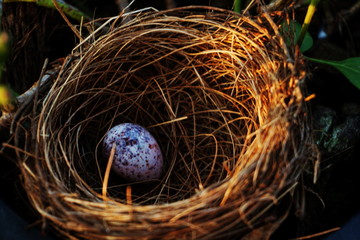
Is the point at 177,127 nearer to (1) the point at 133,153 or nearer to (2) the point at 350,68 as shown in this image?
(1) the point at 133,153

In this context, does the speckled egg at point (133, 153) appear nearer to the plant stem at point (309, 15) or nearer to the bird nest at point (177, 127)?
the bird nest at point (177, 127)

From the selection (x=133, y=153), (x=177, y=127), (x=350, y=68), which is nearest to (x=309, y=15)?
(x=350, y=68)

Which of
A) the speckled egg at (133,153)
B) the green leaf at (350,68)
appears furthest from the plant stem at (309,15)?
the speckled egg at (133,153)

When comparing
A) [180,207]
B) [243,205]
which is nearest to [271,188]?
[243,205]

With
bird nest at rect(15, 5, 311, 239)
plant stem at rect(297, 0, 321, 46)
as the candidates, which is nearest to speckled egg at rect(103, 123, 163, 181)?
bird nest at rect(15, 5, 311, 239)

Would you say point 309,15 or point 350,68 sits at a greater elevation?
point 309,15
